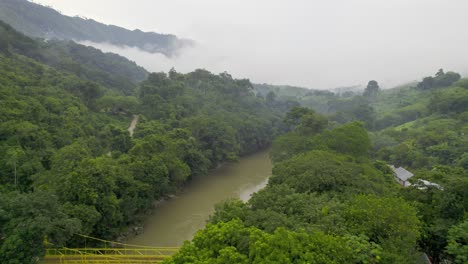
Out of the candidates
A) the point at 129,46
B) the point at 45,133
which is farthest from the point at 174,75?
the point at 129,46

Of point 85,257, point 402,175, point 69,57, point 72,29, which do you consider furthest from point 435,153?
point 72,29

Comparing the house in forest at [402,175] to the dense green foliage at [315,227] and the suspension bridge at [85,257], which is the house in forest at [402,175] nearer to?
the dense green foliage at [315,227]

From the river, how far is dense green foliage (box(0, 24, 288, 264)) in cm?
128

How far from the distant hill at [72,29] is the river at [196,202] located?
70920 millimetres

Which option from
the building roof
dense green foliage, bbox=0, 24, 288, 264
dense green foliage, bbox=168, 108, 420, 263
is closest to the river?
dense green foliage, bbox=0, 24, 288, 264

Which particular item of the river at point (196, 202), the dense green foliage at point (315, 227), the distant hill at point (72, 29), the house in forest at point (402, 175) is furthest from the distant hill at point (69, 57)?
the house in forest at point (402, 175)

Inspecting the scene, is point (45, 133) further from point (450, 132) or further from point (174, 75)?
point (450, 132)

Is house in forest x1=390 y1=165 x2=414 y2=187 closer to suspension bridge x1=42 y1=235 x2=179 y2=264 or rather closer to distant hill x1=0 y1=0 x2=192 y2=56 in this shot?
suspension bridge x1=42 y1=235 x2=179 y2=264

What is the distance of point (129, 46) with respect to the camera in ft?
518

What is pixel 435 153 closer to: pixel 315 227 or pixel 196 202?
pixel 196 202

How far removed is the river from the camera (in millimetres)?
21734

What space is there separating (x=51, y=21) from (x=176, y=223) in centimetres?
10971

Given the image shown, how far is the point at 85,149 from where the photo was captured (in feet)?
74.1

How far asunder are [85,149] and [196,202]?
1031 centimetres
